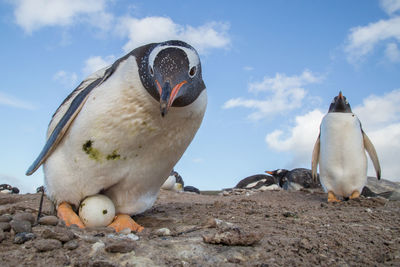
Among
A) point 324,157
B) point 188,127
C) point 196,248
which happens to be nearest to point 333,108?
point 324,157

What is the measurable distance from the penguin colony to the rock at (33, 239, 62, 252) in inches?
43.5

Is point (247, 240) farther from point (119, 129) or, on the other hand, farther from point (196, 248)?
point (119, 129)

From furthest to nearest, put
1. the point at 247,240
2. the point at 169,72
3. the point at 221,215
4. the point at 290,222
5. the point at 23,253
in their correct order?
the point at 221,215 < the point at 290,222 < the point at 169,72 < the point at 247,240 < the point at 23,253

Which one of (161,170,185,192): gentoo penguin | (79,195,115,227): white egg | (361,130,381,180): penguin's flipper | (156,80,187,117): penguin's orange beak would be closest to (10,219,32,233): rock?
(79,195,115,227): white egg

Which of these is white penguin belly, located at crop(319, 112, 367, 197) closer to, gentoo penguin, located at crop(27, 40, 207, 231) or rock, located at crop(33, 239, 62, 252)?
gentoo penguin, located at crop(27, 40, 207, 231)

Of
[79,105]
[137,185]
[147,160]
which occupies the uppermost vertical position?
[79,105]

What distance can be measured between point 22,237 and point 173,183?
34.9 ft

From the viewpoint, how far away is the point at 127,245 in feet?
7.35

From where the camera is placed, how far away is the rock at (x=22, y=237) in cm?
239

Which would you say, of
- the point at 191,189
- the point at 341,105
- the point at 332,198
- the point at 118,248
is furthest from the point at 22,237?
the point at 191,189

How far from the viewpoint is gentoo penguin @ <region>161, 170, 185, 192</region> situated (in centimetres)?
1258

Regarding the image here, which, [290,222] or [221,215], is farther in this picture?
[221,215]

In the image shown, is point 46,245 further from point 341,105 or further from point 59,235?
point 341,105

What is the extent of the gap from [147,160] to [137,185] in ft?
1.03
